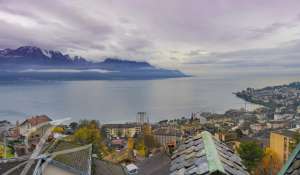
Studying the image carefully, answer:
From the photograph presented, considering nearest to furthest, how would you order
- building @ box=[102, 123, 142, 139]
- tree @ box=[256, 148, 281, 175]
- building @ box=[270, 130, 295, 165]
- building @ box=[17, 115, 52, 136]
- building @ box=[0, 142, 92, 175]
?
building @ box=[0, 142, 92, 175], tree @ box=[256, 148, 281, 175], building @ box=[270, 130, 295, 165], building @ box=[17, 115, 52, 136], building @ box=[102, 123, 142, 139]

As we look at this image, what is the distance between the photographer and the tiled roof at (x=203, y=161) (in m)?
2.01

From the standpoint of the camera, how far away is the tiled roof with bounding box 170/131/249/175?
79.0 inches

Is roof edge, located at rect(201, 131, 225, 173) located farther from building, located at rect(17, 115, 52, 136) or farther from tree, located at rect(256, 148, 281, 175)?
building, located at rect(17, 115, 52, 136)

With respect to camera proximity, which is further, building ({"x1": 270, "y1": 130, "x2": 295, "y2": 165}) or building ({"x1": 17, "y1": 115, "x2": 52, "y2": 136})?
building ({"x1": 17, "y1": 115, "x2": 52, "y2": 136})

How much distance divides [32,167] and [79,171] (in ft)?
4.00

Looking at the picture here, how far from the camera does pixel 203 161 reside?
2.15 m

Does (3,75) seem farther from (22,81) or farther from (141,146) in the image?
(141,146)

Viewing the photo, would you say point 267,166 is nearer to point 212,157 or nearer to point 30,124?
point 212,157

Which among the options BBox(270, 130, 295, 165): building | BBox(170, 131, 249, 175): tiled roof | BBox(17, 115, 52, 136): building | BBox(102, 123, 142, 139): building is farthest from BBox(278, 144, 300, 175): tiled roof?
BBox(102, 123, 142, 139): building

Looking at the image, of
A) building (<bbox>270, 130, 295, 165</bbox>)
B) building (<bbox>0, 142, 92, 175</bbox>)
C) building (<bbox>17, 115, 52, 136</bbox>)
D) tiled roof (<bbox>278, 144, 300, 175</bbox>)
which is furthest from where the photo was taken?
building (<bbox>17, 115, 52, 136</bbox>)

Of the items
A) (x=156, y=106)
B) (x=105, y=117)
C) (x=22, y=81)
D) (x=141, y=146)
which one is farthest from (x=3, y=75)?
(x=141, y=146)

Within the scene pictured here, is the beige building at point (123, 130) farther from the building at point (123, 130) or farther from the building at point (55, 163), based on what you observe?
the building at point (55, 163)

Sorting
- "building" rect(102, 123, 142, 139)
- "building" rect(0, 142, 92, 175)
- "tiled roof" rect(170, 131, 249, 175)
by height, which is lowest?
"building" rect(102, 123, 142, 139)

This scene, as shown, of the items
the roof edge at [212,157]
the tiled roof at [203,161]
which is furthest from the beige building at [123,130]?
the roof edge at [212,157]
